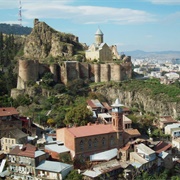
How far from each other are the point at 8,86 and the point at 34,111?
7.32 metres

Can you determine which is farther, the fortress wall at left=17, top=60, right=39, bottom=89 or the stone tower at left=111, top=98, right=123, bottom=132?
the fortress wall at left=17, top=60, right=39, bottom=89

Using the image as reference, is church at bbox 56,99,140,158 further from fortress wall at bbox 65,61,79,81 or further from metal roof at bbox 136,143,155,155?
fortress wall at bbox 65,61,79,81

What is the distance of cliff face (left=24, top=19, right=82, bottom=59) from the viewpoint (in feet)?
159

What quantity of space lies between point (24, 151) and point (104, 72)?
2058 cm

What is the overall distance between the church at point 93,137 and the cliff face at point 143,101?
45.0 feet


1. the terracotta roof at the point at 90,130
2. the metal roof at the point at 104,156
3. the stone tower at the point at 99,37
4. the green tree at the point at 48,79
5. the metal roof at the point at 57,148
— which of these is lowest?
the metal roof at the point at 104,156

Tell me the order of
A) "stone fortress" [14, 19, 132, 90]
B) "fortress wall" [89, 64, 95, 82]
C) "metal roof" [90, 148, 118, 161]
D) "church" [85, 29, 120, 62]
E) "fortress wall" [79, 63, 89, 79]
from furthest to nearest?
"church" [85, 29, 120, 62] → "fortress wall" [89, 64, 95, 82] → "fortress wall" [79, 63, 89, 79] → "stone fortress" [14, 19, 132, 90] → "metal roof" [90, 148, 118, 161]

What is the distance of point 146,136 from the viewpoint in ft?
111

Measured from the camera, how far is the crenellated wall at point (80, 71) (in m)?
42.0

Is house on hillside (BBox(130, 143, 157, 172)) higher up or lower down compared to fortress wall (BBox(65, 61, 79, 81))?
lower down

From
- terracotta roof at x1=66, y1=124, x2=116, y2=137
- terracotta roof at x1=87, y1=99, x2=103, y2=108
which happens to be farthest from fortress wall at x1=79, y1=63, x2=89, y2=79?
terracotta roof at x1=66, y1=124, x2=116, y2=137

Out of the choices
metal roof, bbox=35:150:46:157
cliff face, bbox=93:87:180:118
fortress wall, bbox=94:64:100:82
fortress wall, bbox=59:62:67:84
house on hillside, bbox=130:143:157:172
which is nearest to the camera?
metal roof, bbox=35:150:46:157

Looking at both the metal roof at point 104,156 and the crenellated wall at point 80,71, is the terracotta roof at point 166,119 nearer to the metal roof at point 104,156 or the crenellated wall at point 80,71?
the crenellated wall at point 80,71

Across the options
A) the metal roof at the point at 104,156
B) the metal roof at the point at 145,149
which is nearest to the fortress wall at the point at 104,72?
the metal roof at the point at 145,149
